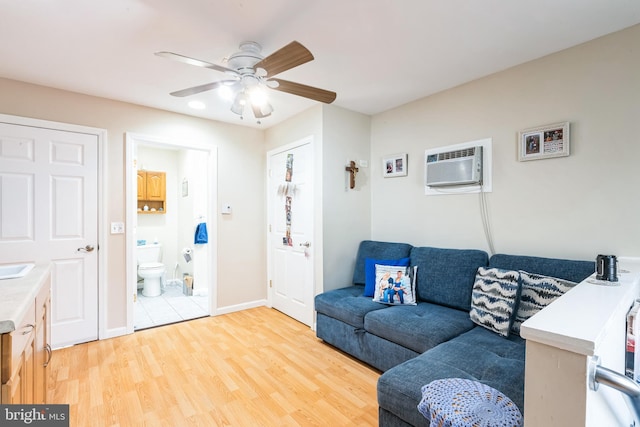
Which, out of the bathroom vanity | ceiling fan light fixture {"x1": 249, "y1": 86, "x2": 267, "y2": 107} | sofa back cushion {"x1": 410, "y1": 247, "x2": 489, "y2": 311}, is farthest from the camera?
sofa back cushion {"x1": 410, "y1": 247, "x2": 489, "y2": 311}

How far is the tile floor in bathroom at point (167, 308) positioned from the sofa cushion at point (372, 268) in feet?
6.87

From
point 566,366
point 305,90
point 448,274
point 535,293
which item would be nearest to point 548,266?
point 535,293

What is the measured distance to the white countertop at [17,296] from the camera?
99 cm

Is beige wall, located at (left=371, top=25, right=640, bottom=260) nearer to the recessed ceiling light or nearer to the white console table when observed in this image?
the white console table

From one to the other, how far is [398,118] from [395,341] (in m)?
2.27

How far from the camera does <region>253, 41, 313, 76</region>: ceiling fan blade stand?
1.50 m

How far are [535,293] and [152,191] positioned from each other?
17.5 ft

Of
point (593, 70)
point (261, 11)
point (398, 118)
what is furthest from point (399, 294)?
point (261, 11)

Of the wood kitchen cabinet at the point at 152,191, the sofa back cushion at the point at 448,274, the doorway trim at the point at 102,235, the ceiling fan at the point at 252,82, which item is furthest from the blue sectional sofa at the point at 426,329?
the wood kitchen cabinet at the point at 152,191

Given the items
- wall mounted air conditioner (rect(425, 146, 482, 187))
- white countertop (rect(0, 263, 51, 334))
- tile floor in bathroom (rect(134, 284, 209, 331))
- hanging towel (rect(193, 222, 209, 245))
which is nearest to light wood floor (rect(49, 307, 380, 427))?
tile floor in bathroom (rect(134, 284, 209, 331))

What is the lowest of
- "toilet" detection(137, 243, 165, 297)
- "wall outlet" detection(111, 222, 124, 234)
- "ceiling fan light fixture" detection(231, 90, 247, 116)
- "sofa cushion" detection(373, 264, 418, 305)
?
"toilet" detection(137, 243, 165, 297)

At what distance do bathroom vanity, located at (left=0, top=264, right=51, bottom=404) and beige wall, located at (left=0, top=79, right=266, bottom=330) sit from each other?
1280mm

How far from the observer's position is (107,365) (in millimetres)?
2420

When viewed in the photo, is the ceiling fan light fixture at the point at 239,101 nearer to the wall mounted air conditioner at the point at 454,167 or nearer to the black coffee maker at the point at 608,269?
the wall mounted air conditioner at the point at 454,167
